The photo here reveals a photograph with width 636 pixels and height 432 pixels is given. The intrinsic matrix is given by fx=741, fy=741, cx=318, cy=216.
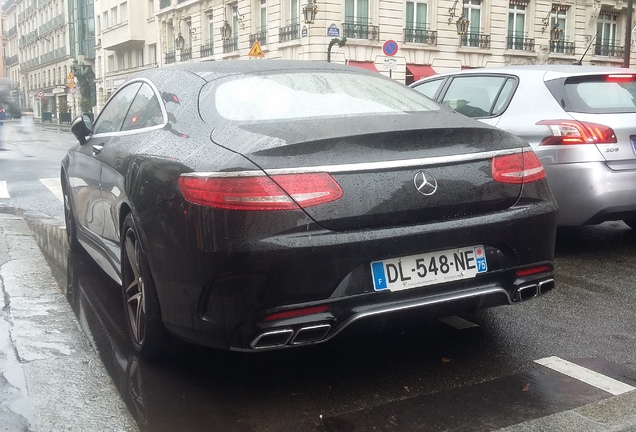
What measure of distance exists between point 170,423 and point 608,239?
15.7 ft

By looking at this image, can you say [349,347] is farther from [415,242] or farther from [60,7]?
[60,7]

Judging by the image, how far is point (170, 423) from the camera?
2.92m

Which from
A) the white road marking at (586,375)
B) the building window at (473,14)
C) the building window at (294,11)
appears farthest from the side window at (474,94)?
the building window at (473,14)

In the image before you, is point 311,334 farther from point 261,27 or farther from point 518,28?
point 518,28

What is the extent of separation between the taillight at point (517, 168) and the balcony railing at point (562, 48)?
37.0 metres

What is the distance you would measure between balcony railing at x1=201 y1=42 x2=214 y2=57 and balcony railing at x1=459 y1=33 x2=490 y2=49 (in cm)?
1385

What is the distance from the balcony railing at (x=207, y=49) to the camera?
134ft

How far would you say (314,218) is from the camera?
2875 mm

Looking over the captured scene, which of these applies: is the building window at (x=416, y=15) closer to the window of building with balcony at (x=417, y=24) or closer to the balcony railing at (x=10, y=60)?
the window of building with balcony at (x=417, y=24)

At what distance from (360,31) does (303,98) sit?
29641 millimetres

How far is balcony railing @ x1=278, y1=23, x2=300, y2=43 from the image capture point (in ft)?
106

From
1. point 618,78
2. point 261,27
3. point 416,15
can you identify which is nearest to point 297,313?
point 618,78

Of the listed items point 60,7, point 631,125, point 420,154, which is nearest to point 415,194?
point 420,154

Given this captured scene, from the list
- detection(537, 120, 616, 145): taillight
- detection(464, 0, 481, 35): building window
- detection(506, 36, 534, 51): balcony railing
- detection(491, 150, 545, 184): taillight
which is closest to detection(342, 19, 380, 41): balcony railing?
detection(464, 0, 481, 35): building window
